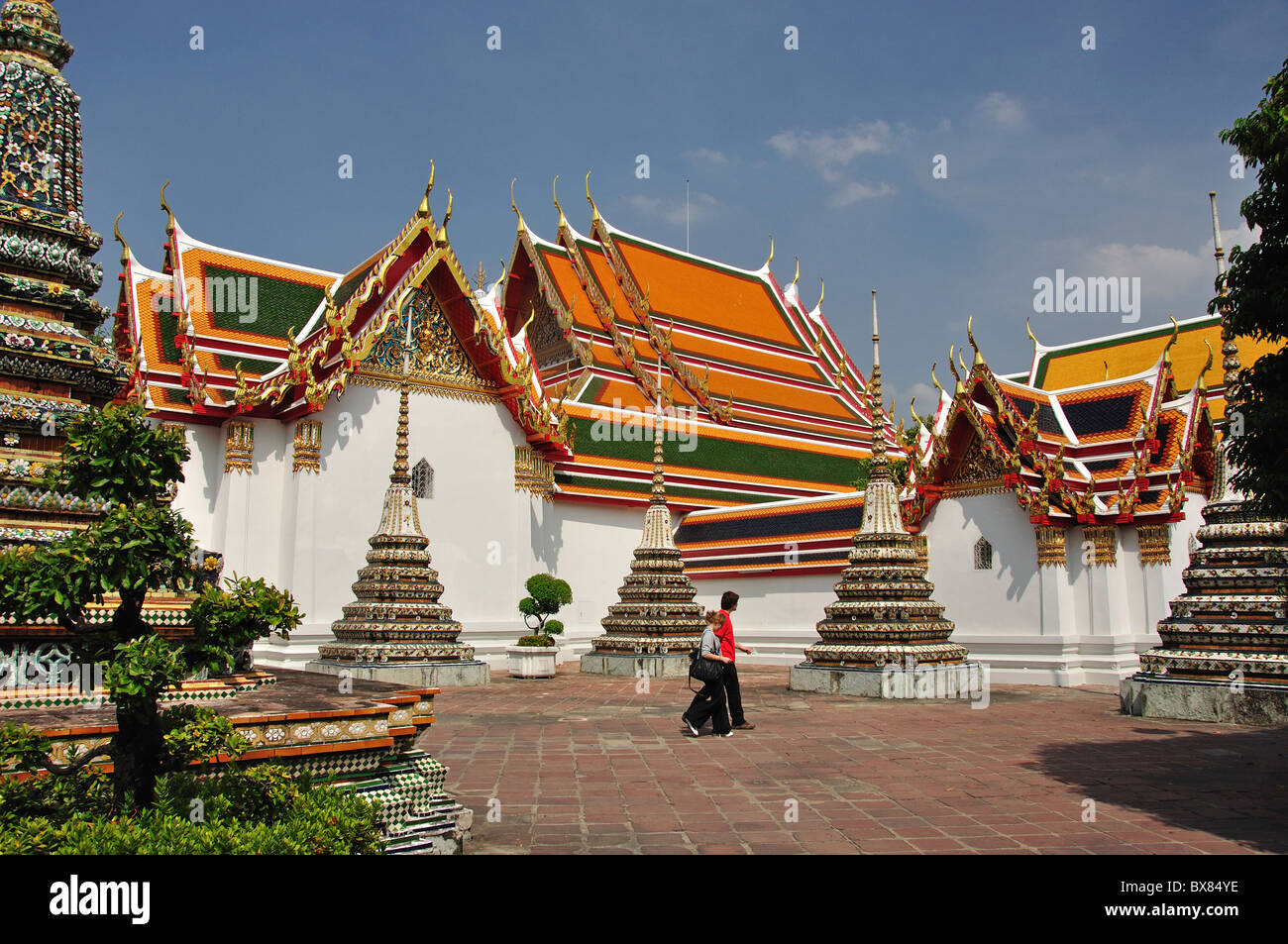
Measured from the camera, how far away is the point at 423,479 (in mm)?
17781

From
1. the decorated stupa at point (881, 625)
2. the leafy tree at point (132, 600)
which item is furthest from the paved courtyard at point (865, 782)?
the leafy tree at point (132, 600)

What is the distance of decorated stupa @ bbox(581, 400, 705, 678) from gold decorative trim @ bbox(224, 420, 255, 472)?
661cm

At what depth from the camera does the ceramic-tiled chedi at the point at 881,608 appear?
41.4 feet

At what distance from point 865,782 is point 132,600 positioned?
474 centimetres

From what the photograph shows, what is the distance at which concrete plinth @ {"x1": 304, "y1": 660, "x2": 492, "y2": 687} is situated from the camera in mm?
13711

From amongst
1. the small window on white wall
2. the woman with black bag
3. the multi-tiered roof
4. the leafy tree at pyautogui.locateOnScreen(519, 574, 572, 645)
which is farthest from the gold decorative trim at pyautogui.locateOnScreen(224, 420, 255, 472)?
the woman with black bag

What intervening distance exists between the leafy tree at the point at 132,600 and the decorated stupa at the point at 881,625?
9.93 m

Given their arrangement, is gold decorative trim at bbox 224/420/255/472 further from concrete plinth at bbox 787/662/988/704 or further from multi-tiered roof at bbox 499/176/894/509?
concrete plinth at bbox 787/662/988/704

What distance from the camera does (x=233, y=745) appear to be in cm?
344

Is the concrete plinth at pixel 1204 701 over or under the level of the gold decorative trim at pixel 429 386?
under

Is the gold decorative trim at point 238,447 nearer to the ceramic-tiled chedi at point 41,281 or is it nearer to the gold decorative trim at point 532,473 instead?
the gold decorative trim at point 532,473

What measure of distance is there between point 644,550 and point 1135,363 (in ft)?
47.1
